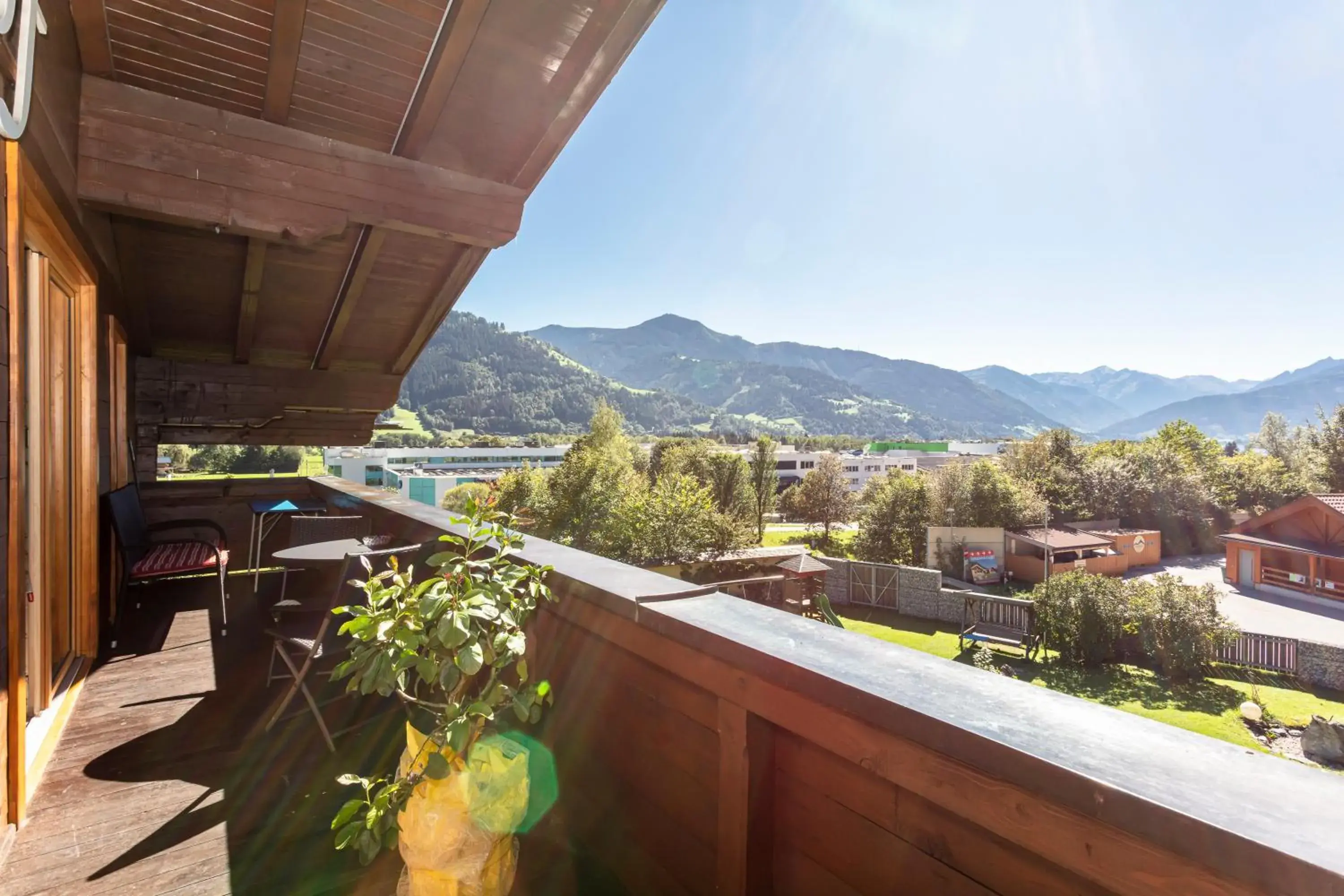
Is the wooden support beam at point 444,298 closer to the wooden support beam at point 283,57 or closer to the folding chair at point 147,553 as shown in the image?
the wooden support beam at point 283,57

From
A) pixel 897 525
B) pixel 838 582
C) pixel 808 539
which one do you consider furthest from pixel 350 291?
pixel 808 539

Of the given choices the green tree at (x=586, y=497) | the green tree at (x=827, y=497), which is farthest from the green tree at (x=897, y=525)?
the green tree at (x=586, y=497)

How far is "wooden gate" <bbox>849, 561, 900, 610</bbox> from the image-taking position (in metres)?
22.8

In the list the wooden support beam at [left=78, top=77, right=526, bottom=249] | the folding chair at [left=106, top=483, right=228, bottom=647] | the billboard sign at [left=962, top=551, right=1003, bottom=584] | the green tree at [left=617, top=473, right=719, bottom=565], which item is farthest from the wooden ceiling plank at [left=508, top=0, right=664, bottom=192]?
the billboard sign at [left=962, top=551, right=1003, bottom=584]

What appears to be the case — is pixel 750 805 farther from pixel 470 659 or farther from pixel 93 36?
pixel 93 36

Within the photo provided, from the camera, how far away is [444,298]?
4504 millimetres

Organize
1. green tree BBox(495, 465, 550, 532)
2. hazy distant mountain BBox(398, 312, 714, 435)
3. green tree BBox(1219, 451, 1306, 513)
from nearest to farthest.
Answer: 1. green tree BBox(495, 465, 550, 532)
2. green tree BBox(1219, 451, 1306, 513)
3. hazy distant mountain BBox(398, 312, 714, 435)

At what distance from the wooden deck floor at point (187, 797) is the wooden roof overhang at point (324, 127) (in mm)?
2147

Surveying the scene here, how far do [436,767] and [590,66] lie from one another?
2.57 meters

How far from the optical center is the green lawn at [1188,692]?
568 inches

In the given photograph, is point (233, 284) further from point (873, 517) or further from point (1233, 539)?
point (1233, 539)

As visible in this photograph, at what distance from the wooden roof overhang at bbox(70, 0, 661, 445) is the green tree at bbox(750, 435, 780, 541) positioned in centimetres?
3125

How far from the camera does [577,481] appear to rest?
91.6 ft

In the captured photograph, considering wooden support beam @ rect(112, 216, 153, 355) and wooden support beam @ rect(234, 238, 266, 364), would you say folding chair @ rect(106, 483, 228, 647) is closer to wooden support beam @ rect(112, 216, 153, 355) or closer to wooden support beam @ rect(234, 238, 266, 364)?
wooden support beam @ rect(112, 216, 153, 355)
